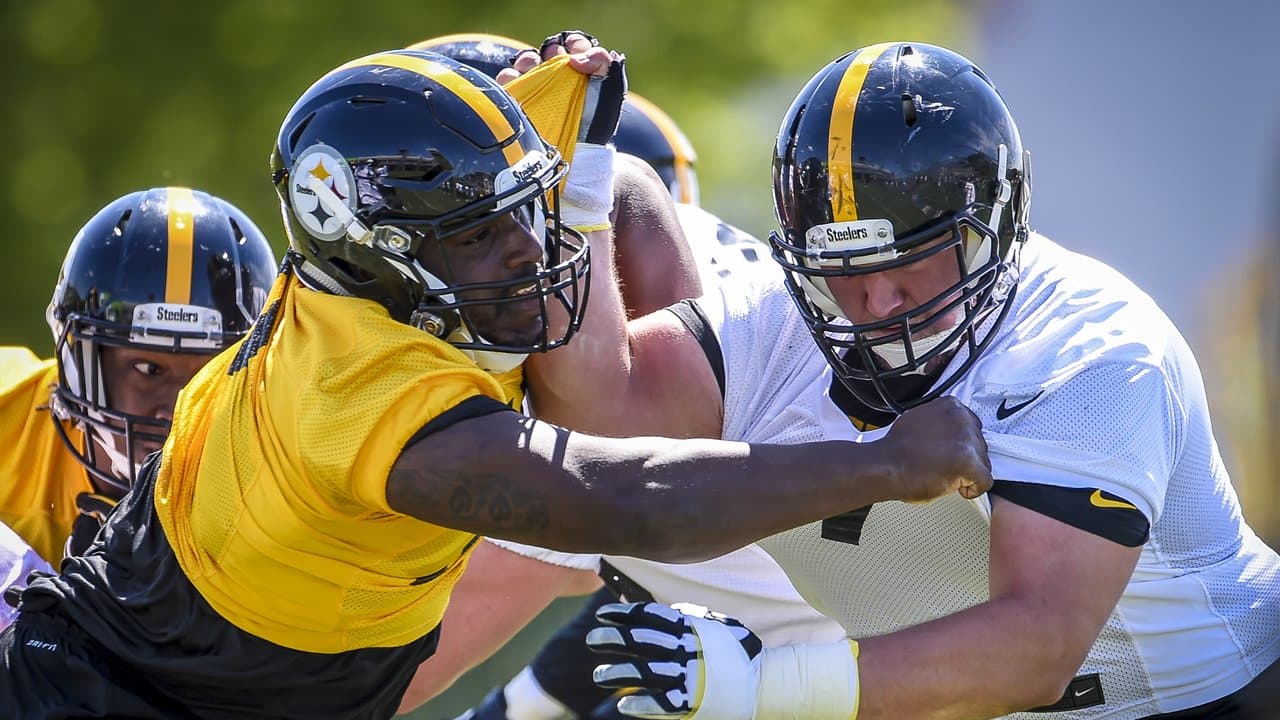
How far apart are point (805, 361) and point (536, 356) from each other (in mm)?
618

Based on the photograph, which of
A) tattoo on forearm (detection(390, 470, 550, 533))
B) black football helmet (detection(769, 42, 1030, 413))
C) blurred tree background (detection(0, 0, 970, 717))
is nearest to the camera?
tattoo on forearm (detection(390, 470, 550, 533))

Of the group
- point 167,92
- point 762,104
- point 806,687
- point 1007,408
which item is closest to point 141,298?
point 806,687

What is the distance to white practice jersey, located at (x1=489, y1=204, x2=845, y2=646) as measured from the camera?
14.6ft

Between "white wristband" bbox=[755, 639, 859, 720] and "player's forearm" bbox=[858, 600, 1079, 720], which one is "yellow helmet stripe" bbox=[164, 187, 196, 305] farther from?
"player's forearm" bbox=[858, 600, 1079, 720]

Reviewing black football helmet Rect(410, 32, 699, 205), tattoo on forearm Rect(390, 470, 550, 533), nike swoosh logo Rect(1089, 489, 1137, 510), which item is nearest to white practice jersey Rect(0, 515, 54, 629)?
tattoo on forearm Rect(390, 470, 550, 533)

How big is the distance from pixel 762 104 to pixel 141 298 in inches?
360

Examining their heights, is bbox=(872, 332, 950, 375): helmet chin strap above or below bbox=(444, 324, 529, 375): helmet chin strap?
below

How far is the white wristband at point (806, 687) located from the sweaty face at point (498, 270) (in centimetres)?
78

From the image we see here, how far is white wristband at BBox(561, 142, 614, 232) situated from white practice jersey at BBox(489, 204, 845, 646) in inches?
30.4

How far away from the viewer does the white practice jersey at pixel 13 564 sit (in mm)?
3365

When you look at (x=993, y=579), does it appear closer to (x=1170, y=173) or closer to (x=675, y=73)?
(x=1170, y=173)

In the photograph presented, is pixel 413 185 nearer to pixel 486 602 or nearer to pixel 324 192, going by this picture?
pixel 324 192

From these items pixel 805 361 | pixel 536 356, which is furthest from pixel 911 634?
pixel 536 356

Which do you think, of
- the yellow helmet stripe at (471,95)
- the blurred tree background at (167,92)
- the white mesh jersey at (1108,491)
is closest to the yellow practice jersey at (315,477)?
the yellow helmet stripe at (471,95)
